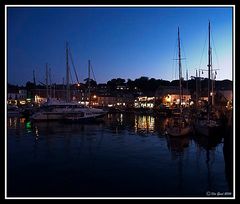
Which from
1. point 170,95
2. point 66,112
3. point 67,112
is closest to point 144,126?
point 67,112

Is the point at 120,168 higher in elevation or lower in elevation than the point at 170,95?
lower

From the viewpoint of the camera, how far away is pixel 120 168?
18656 millimetres

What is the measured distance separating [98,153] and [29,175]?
733 centimetres

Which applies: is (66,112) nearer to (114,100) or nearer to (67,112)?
(67,112)

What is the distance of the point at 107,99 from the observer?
11275 centimetres

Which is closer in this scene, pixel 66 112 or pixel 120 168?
pixel 120 168

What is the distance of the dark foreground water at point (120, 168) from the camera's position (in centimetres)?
1462

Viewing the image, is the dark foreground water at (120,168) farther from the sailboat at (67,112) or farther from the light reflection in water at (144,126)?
the sailboat at (67,112)

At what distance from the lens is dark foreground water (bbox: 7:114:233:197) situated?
48.0ft

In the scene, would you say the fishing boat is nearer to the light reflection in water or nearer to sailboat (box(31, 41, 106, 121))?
sailboat (box(31, 41, 106, 121))

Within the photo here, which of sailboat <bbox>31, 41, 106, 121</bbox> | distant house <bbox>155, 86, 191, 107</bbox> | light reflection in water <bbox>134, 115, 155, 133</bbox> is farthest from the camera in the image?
distant house <bbox>155, 86, 191, 107</bbox>

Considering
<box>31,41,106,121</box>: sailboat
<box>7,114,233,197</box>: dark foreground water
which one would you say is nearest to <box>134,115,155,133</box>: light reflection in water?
<box>31,41,106,121</box>: sailboat

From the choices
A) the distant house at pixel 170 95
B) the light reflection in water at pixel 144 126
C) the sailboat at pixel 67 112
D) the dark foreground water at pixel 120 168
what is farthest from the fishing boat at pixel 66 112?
the distant house at pixel 170 95

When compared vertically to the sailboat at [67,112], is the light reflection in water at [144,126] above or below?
below
